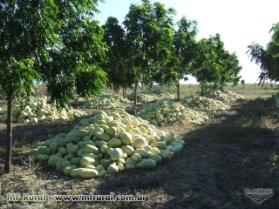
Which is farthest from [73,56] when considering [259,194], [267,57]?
[267,57]

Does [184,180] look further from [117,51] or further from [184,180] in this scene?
[117,51]

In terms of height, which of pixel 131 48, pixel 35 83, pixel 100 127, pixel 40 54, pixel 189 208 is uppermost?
pixel 131 48

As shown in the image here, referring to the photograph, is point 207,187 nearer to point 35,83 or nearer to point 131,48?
point 35,83

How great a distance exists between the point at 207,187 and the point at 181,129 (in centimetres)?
754

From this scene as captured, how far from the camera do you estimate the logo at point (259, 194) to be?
7496 mm

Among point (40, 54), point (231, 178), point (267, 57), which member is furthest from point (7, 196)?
point (267, 57)

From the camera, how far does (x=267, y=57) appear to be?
21578 millimetres

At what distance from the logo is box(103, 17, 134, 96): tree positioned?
11407 mm

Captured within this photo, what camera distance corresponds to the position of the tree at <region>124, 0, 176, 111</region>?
17.3 meters

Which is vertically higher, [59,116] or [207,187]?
[59,116]

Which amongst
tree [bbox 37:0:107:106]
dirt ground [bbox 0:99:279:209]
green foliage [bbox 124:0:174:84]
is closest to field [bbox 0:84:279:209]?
dirt ground [bbox 0:99:279:209]

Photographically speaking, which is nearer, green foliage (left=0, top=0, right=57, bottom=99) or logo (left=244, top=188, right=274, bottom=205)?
green foliage (left=0, top=0, right=57, bottom=99)

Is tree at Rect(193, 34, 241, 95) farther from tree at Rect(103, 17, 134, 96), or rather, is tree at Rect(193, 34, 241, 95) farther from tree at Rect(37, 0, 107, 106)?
tree at Rect(37, 0, 107, 106)

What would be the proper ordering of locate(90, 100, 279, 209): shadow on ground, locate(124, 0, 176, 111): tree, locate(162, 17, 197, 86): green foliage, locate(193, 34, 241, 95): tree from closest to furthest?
1. locate(90, 100, 279, 209): shadow on ground
2. locate(124, 0, 176, 111): tree
3. locate(162, 17, 197, 86): green foliage
4. locate(193, 34, 241, 95): tree
